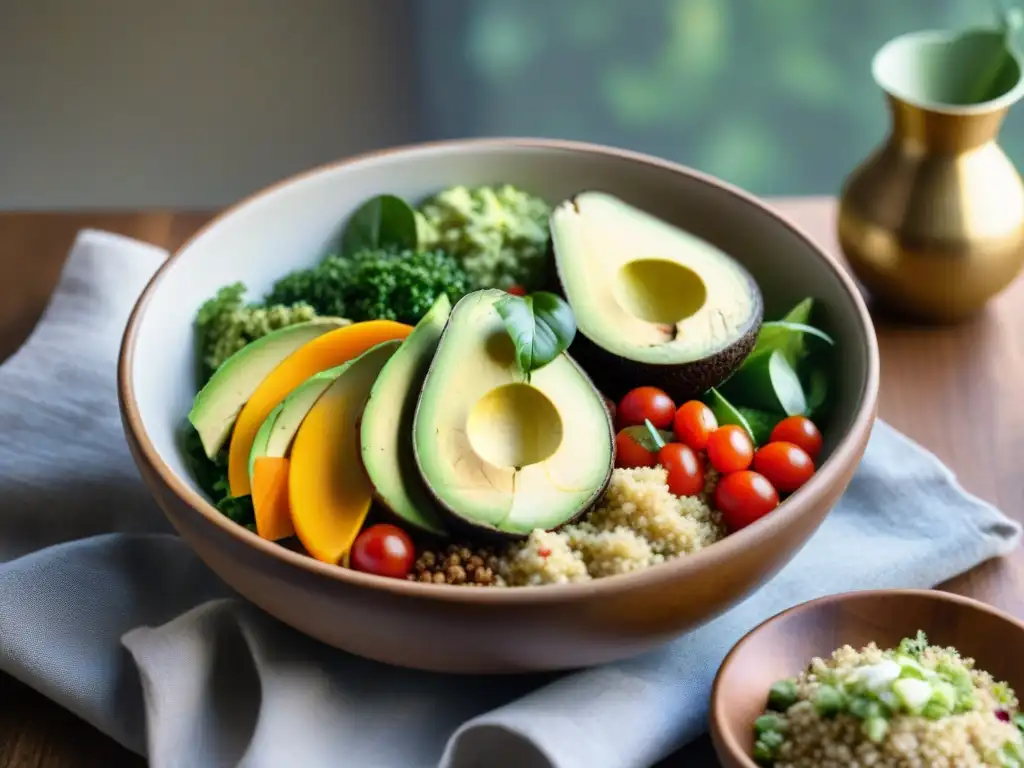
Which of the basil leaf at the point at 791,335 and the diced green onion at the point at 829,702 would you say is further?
the basil leaf at the point at 791,335

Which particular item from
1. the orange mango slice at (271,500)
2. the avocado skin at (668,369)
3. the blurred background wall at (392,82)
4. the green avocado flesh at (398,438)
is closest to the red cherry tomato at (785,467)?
the avocado skin at (668,369)

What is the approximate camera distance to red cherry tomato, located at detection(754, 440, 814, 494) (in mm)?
1120

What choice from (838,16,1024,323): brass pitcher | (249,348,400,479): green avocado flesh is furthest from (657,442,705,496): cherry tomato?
(838,16,1024,323): brass pitcher

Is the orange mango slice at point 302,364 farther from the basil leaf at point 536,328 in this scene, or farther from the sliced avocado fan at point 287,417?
the basil leaf at point 536,328

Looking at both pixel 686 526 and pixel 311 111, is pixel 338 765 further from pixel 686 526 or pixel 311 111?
pixel 311 111

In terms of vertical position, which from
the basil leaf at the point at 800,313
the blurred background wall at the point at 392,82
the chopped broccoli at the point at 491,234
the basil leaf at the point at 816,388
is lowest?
the blurred background wall at the point at 392,82

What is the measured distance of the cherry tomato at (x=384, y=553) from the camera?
102 cm

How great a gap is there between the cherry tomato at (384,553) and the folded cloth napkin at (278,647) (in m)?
0.12

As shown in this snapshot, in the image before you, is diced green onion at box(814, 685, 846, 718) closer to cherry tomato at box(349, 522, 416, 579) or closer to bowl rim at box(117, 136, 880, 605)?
bowl rim at box(117, 136, 880, 605)

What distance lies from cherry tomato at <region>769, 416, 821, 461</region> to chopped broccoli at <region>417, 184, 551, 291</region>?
0.35 meters

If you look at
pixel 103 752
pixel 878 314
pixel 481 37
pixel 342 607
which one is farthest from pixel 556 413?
pixel 481 37

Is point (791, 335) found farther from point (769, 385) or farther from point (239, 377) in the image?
point (239, 377)

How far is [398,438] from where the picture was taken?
1.07m

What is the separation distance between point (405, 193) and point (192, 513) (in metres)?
0.61
